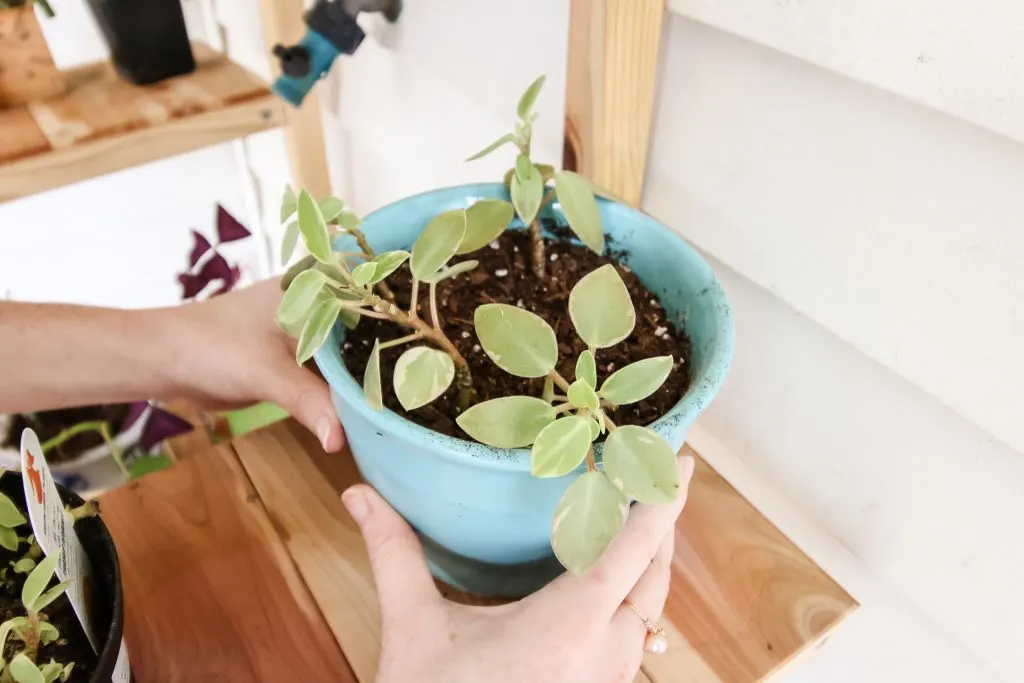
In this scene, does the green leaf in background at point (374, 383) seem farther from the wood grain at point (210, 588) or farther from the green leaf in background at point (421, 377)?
the wood grain at point (210, 588)

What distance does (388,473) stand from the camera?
424 millimetres

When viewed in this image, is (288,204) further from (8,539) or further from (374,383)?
(8,539)

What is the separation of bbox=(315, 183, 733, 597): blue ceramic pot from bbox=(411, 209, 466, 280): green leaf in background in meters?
0.07

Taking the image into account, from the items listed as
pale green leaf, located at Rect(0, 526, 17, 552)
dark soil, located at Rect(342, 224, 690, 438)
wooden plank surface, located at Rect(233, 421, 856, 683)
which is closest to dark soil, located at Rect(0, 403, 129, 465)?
wooden plank surface, located at Rect(233, 421, 856, 683)

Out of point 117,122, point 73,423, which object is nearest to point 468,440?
point 117,122

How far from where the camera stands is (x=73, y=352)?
624mm

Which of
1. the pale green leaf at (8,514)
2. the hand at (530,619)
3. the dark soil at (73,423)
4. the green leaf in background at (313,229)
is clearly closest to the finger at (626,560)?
the hand at (530,619)

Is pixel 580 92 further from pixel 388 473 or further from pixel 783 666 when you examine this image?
pixel 783 666

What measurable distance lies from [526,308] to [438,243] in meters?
0.11

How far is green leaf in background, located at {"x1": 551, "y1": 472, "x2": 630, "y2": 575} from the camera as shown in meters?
0.32

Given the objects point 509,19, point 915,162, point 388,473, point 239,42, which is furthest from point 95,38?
point 915,162

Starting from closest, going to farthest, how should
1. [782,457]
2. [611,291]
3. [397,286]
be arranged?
[611,291] < [397,286] < [782,457]

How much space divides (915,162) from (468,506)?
1.06ft

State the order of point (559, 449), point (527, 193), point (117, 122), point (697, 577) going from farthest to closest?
point (117, 122) → point (697, 577) → point (527, 193) → point (559, 449)
